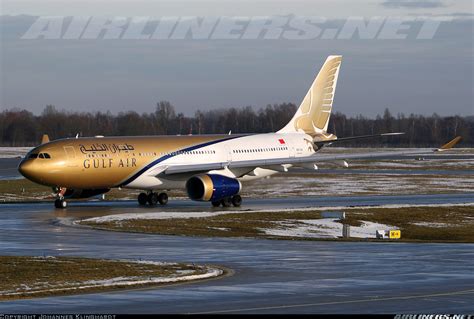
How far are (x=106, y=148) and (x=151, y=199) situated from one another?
13.9 feet

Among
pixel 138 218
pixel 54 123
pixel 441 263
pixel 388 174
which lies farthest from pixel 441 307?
pixel 54 123

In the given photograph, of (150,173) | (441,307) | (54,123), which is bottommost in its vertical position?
(441,307)

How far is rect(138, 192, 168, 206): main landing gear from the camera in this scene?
57919 millimetres

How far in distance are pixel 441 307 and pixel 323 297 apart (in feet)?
9.16

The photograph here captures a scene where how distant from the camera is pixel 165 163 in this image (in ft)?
188

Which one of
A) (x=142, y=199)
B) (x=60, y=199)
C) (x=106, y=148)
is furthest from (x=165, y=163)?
(x=60, y=199)

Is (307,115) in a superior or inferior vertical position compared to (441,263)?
superior

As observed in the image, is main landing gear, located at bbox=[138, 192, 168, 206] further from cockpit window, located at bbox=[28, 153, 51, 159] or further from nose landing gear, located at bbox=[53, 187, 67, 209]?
cockpit window, located at bbox=[28, 153, 51, 159]

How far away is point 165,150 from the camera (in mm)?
57375

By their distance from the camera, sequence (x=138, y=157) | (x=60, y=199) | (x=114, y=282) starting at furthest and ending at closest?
1. (x=138, y=157)
2. (x=60, y=199)
3. (x=114, y=282)

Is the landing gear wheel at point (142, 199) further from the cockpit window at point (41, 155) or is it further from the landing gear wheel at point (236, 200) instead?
the cockpit window at point (41, 155)

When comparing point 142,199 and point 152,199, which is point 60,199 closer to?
point 142,199

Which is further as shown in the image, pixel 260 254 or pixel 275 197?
pixel 275 197

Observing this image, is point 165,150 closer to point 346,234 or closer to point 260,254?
point 346,234
